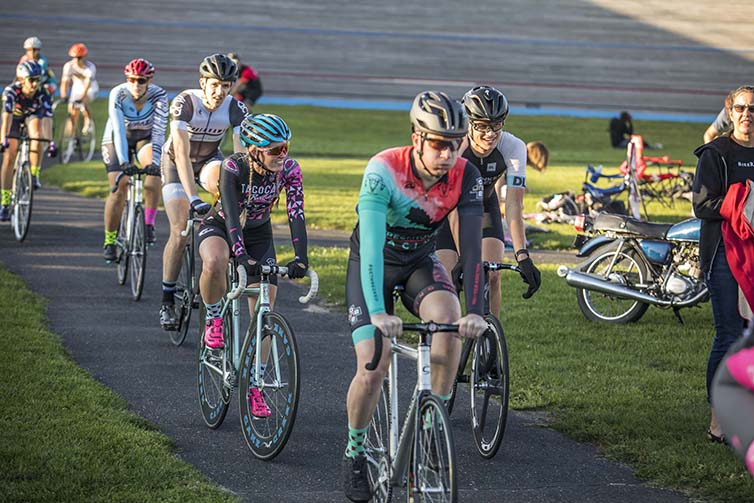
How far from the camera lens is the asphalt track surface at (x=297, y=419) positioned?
619 cm

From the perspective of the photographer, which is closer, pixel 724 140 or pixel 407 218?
pixel 407 218

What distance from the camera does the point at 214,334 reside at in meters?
7.35

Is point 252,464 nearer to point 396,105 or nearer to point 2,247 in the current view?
point 2,247

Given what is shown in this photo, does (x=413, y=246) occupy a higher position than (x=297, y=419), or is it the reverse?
(x=413, y=246)

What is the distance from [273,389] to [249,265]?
2.33 feet

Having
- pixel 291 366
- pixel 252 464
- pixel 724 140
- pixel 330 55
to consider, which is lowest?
pixel 252 464

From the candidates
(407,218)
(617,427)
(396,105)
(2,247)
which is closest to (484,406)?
(617,427)

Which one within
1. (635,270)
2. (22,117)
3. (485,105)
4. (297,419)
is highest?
(22,117)

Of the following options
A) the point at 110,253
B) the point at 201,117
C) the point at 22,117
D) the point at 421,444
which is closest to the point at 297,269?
the point at 421,444

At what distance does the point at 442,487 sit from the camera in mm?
4746

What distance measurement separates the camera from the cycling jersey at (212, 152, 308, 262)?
6.87 meters

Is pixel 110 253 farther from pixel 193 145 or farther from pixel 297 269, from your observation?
pixel 297 269

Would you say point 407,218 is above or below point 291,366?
above

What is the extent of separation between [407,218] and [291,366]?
125 centimetres
